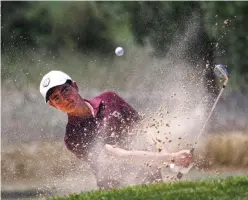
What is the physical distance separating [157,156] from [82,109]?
121 cm

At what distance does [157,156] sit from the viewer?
35.4 feet

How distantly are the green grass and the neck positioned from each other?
1.90 metres

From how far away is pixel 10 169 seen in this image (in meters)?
15.3

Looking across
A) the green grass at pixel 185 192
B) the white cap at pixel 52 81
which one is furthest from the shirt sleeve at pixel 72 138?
the green grass at pixel 185 192

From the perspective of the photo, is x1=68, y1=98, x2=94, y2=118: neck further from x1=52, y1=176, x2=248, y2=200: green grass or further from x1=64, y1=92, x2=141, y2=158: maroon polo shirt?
x1=52, y1=176, x2=248, y2=200: green grass

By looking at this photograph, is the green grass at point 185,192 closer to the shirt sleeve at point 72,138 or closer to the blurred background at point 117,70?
the shirt sleeve at point 72,138

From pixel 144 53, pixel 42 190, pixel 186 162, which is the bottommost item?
pixel 42 190

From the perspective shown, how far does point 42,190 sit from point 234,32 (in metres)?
5.69

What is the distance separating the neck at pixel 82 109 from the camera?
11.0 metres

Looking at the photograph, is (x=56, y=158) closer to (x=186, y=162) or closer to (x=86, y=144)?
(x=86, y=144)

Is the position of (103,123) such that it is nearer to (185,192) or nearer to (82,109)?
(82,109)

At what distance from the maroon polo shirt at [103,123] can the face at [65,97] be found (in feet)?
0.54

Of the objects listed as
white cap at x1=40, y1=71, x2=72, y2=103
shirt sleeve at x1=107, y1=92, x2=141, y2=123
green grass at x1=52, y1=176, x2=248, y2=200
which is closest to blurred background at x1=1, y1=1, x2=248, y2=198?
shirt sleeve at x1=107, y1=92, x2=141, y2=123

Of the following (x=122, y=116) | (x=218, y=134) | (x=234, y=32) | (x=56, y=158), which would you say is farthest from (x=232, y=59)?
(x=122, y=116)
